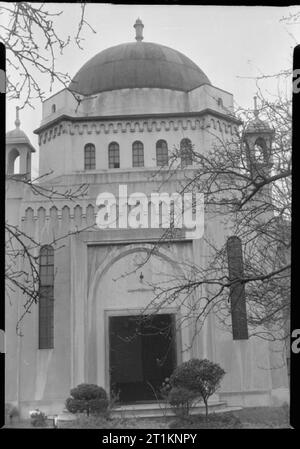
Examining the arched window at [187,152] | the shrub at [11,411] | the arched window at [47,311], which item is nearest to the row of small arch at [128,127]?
the arched window at [47,311]

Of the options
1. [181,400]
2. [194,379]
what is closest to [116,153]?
[194,379]

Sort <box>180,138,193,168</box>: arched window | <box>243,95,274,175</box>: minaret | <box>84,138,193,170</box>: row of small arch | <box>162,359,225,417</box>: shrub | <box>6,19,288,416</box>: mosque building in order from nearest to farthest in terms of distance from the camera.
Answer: <box>243,95,274,175</box>: minaret → <box>180,138,193,168</box>: arched window → <box>162,359,225,417</box>: shrub → <box>6,19,288,416</box>: mosque building → <box>84,138,193,170</box>: row of small arch

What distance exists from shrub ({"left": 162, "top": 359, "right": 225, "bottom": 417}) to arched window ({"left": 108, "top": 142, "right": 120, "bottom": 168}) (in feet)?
22.5

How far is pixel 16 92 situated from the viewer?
584 centimetres

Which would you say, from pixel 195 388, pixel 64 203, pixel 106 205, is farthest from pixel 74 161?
pixel 195 388

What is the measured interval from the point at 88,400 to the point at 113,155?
308 inches

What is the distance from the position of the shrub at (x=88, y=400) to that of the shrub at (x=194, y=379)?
125 cm

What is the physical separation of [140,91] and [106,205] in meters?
6.73

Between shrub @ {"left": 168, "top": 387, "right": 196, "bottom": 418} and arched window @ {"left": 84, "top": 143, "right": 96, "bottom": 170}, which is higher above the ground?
arched window @ {"left": 84, "top": 143, "right": 96, "bottom": 170}

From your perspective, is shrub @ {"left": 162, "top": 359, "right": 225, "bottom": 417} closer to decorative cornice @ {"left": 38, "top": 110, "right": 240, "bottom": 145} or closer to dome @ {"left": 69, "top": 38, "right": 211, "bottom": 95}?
decorative cornice @ {"left": 38, "top": 110, "right": 240, "bottom": 145}

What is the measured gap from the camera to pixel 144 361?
12297 mm

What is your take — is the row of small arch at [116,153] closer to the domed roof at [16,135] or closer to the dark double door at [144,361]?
the dark double door at [144,361]

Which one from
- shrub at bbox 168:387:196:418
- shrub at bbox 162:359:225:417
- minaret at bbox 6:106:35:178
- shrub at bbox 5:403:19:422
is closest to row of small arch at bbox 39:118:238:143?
minaret at bbox 6:106:35:178

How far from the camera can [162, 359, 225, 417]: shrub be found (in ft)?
35.8
